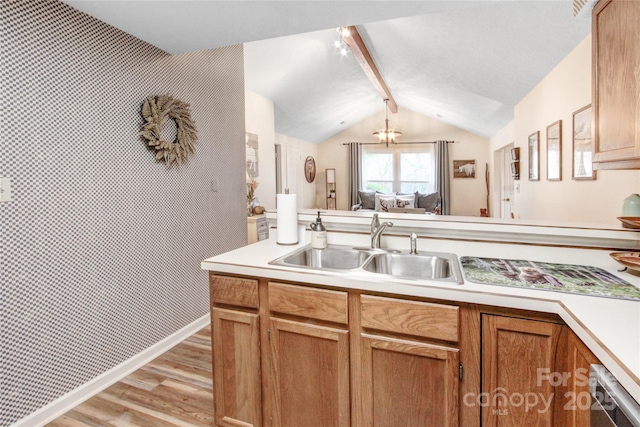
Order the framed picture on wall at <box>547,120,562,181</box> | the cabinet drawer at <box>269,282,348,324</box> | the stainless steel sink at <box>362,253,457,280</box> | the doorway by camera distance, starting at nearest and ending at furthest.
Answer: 1. the cabinet drawer at <box>269,282,348,324</box>
2. the stainless steel sink at <box>362,253,457,280</box>
3. the framed picture on wall at <box>547,120,562,181</box>
4. the doorway

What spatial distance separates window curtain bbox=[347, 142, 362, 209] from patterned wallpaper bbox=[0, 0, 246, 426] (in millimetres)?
5969

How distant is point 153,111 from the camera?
232 centimetres

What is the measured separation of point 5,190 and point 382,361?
5.98 feet

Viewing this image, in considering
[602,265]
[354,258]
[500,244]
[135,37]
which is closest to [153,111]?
[135,37]

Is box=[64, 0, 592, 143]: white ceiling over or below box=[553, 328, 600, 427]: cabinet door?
over

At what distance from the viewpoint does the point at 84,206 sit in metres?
1.95

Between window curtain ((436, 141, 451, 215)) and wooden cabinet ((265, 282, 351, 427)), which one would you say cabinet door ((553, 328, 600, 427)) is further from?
window curtain ((436, 141, 451, 215))

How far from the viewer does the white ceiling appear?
1.85m

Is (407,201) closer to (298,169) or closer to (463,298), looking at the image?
(298,169)

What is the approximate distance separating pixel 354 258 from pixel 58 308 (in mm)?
1590

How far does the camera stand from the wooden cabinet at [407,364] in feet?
3.99

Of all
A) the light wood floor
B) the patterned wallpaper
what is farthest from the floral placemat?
the patterned wallpaper

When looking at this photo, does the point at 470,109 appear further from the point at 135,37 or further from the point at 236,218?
the point at 135,37

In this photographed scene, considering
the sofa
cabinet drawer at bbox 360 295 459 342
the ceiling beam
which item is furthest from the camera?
the sofa
